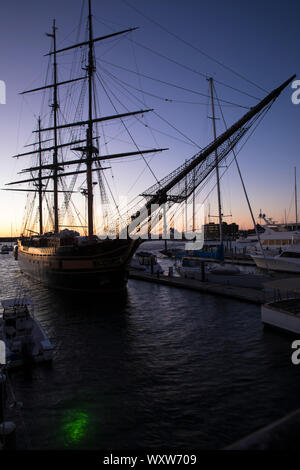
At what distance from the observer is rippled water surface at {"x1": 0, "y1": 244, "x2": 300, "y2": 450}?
8.13 metres

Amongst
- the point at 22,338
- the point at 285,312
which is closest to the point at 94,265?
the point at 22,338

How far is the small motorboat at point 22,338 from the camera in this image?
12391 millimetres

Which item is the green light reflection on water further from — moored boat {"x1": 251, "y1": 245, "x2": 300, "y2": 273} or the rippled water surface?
moored boat {"x1": 251, "y1": 245, "x2": 300, "y2": 273}

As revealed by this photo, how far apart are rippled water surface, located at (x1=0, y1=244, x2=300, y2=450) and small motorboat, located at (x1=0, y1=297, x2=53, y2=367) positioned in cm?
55

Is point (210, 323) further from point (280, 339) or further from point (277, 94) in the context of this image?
point (277, 94)

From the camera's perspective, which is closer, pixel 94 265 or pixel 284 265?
pixel 94 265

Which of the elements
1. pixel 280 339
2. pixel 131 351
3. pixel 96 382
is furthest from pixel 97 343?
pixel 280 339

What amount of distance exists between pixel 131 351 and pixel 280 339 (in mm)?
7678

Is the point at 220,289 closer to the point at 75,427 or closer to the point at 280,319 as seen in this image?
the point at 280,319

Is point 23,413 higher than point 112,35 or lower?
lower

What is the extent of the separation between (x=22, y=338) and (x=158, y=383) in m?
6.88

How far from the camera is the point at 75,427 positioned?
8336mm

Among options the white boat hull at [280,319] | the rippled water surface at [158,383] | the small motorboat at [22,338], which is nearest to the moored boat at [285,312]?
the white boat hull at [280,319]

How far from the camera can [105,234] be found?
100 ft
